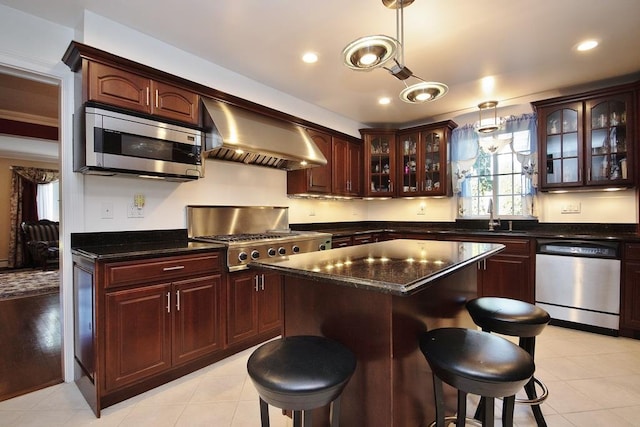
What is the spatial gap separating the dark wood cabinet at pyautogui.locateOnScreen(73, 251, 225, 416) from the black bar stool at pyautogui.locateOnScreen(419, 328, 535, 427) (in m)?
1.68

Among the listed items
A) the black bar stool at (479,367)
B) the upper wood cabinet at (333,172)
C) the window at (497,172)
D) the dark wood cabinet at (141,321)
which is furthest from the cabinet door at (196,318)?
the window at (497,172)

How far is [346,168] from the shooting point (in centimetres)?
447

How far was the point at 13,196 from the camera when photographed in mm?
6414

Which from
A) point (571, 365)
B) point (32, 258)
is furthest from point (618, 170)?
point (32, 258)

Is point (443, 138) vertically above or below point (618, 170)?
above

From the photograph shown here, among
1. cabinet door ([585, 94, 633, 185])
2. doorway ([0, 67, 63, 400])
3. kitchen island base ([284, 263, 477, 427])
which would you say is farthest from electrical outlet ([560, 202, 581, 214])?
doorway ([0, 67, 63, 400])

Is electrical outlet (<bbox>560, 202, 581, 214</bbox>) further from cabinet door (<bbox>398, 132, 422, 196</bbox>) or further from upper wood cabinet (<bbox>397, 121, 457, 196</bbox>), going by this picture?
cabinet door (<bbox>398, 132, 422, 196</bbox>)

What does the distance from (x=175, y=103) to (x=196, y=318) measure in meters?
1.70

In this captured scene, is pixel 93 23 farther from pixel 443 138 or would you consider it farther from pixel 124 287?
pixel 443 138

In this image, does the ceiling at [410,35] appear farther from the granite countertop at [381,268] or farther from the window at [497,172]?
the granite countertop at [381,268]

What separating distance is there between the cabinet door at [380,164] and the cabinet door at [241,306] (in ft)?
8.57

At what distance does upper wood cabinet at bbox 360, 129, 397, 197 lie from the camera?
15.7ft

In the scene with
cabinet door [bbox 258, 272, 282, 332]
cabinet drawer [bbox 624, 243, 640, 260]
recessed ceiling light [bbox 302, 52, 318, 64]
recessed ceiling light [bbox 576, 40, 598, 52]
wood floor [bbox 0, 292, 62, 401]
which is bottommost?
wood floor [bbox 0, 292, 62, 401]

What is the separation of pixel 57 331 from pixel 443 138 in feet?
16.6
